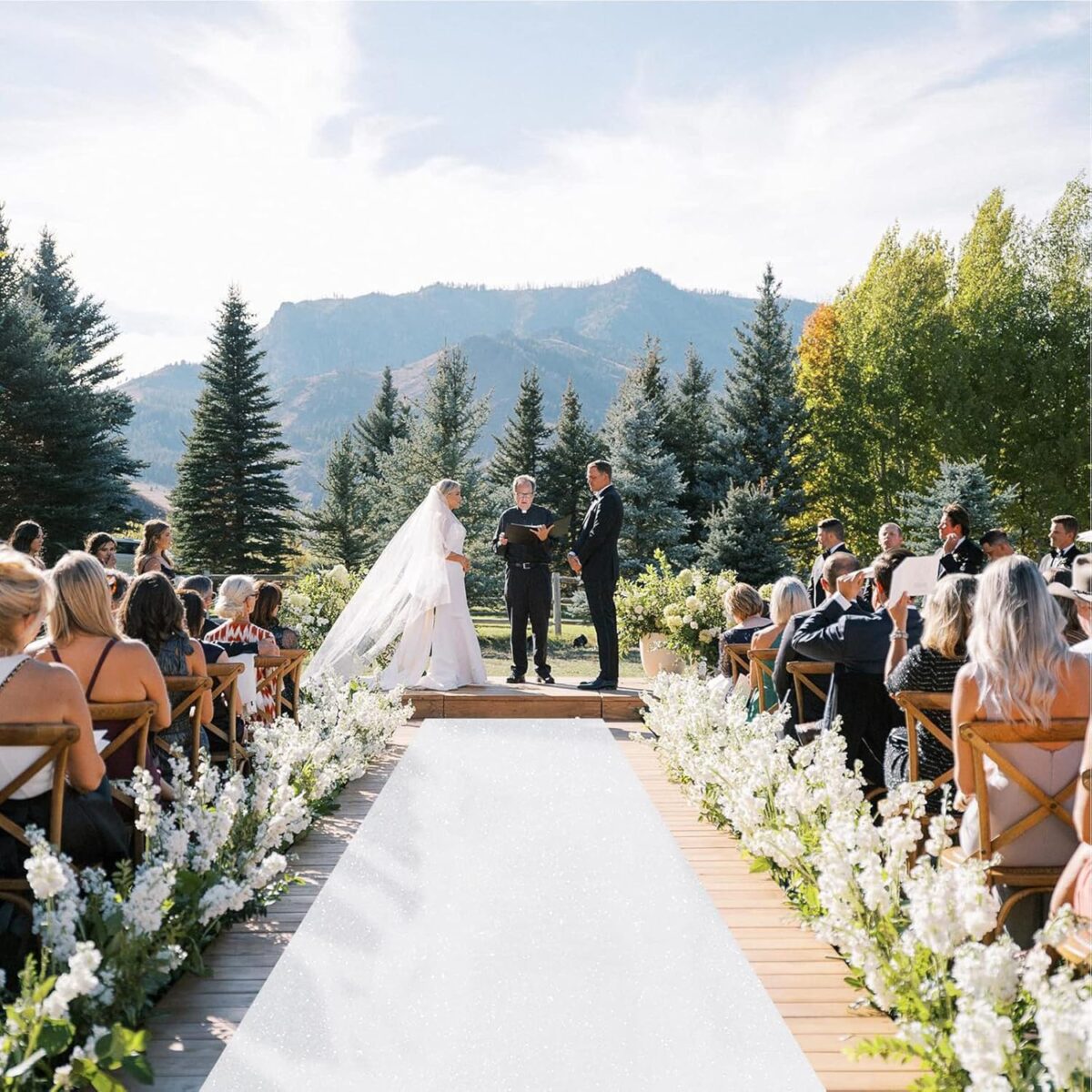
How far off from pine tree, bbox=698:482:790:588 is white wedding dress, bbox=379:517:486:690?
15.5 metres

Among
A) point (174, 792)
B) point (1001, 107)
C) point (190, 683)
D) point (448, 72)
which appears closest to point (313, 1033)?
point (174, 792)

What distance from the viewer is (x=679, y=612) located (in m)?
10.1

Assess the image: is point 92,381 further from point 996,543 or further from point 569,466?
point 996,543

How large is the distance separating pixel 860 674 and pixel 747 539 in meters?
20.4

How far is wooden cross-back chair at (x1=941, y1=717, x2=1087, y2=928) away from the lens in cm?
306

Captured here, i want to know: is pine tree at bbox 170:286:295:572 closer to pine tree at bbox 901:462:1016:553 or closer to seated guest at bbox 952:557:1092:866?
pine tree at bbox 901:462:1016:553

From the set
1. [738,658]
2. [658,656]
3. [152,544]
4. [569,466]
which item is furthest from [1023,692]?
[569,466]

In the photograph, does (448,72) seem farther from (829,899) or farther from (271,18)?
(829,899)

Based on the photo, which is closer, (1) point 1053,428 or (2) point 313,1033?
(2) point 313,1033

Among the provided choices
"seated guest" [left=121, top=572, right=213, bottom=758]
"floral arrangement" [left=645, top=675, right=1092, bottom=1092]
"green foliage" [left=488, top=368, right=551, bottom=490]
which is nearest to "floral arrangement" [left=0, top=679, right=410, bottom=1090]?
"seated guest" [left=121, top=572, right=213, bottom=758]

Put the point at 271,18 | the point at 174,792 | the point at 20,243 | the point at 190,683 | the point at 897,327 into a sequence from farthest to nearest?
the point at 897,327
the point at 20,243
the point at 271,18
the point at 190,683
the point at 174,792

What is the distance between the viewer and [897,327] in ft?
117

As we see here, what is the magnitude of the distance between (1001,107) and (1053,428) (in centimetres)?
2710

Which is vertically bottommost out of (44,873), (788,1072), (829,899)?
(788,1072)
